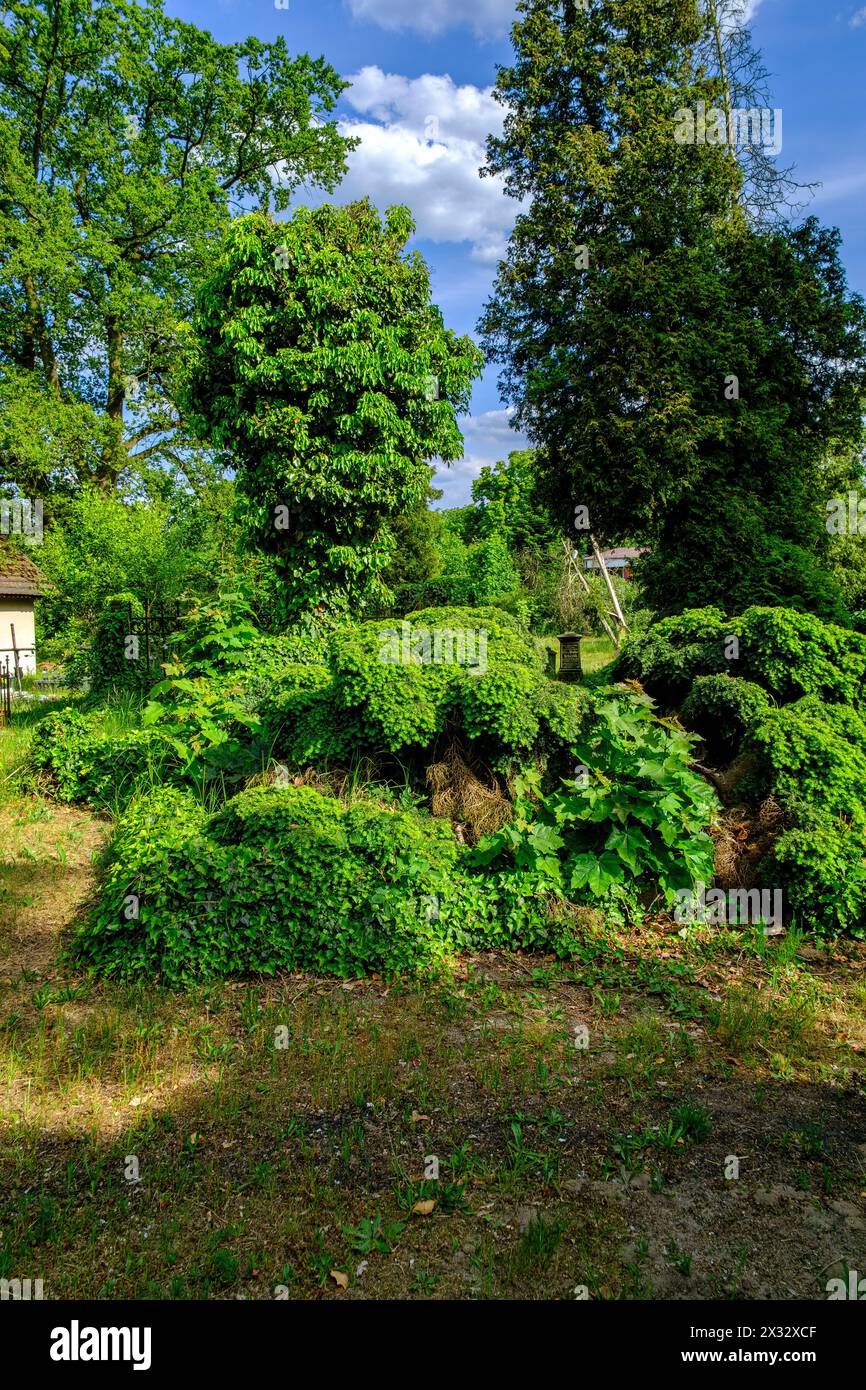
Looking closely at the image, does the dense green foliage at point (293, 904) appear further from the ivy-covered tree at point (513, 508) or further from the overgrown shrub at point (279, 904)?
the ivy-covered tree at point (513, 508)

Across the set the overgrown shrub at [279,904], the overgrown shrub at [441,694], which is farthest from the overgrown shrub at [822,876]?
the overgrown shrub at [279,904]

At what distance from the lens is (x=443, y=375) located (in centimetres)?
1098

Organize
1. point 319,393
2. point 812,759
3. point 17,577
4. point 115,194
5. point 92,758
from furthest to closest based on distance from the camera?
point 17,577 → point 115,194 → point 319,393 → point 92,758 → point 812,759

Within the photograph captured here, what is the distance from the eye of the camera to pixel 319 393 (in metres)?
9.62

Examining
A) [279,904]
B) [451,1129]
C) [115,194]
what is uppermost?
[115,194]

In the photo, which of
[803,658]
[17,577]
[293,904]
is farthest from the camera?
[17,577]

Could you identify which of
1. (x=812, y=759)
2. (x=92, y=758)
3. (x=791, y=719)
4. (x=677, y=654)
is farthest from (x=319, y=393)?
(x=812, y=759)

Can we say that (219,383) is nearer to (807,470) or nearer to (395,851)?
(395,851)

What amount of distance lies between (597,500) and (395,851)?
9327 mm

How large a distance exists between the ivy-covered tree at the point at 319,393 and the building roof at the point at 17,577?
1646 centimetres

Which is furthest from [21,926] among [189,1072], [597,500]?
[597,500]

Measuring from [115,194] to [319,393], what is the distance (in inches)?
682

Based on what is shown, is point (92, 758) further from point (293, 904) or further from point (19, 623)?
point (19, 623)

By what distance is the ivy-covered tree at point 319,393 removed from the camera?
31.7 ft
